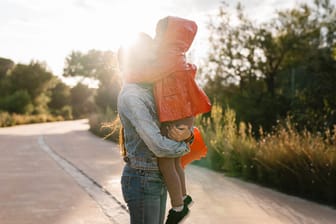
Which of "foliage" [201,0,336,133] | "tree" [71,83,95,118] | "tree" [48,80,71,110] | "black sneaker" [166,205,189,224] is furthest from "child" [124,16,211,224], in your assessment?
"tree" [71,83,95,118]

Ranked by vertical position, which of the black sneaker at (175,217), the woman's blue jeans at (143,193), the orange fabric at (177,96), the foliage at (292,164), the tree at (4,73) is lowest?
the foliage at (292,164)

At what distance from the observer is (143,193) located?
10.1ft

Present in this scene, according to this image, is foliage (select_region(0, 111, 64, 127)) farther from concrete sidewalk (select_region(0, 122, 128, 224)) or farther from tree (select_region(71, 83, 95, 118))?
concrete sidewalk (select_region(0, 122, 128, 224))

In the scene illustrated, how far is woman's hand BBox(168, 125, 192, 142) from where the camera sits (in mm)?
2994

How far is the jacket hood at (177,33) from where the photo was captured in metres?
3.00

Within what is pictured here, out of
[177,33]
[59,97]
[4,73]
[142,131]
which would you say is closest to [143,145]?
[142,131]

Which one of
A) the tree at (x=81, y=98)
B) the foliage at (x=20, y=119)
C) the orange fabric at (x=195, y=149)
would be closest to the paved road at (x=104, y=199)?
the orange fabric at (x=195, y=149)

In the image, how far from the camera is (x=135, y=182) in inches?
122

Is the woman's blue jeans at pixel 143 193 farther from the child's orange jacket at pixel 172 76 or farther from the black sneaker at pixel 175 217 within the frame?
the child's orange jacket at pixel 172 76

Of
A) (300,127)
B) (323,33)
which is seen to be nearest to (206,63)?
(323,33)

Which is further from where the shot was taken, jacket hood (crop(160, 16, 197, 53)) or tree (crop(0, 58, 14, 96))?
tree (crop(0, 58, 14, 96))

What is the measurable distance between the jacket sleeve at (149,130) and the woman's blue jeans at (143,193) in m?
0.20

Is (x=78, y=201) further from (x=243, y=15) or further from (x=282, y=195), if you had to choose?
(x=243, y=15)

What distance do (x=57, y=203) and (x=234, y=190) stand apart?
303 centimetres
